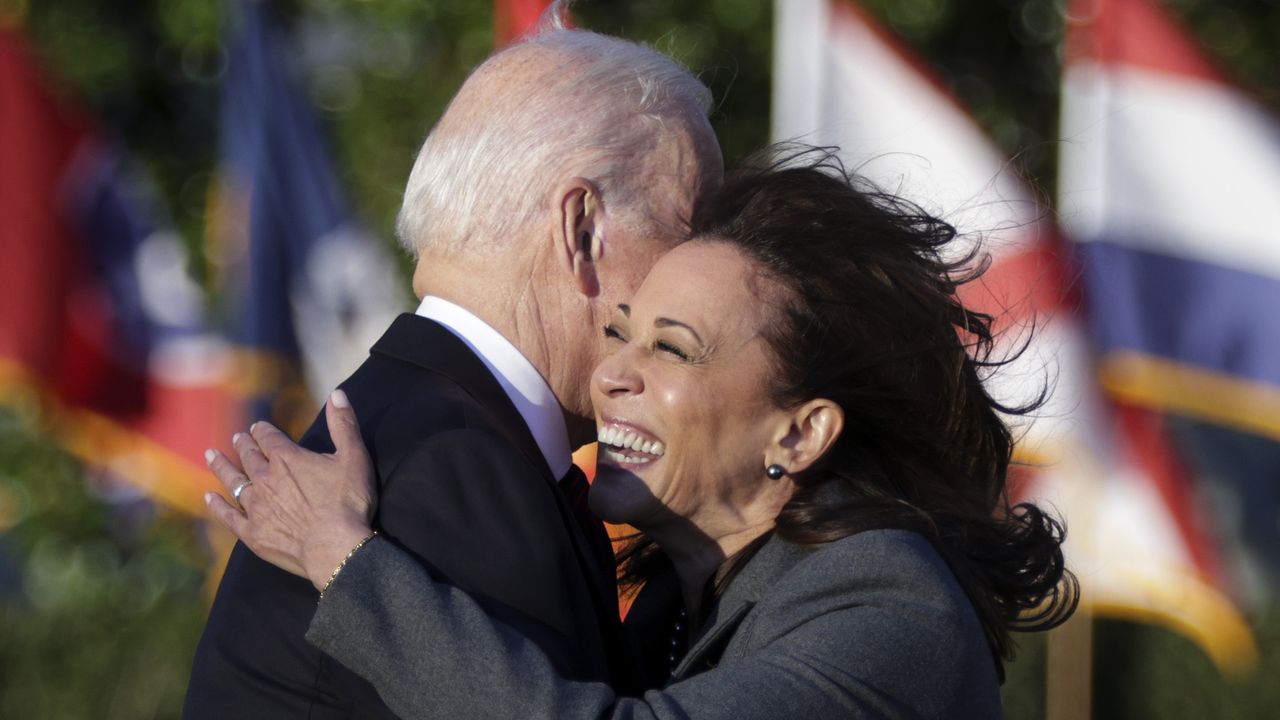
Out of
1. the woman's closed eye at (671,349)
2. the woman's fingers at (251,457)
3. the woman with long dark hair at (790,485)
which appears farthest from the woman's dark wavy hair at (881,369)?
the woman's fingers at (251,457)

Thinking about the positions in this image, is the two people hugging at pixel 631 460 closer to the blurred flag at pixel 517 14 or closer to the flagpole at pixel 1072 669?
the flagpole at pixel 1072 669

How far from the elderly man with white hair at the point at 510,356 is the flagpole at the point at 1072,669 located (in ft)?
13.4

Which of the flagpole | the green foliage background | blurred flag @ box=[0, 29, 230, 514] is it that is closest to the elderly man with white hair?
the flagpole

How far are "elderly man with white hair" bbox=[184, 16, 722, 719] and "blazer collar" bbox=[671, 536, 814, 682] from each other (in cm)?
13

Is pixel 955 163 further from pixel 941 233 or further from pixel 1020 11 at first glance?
pixel 1020 11

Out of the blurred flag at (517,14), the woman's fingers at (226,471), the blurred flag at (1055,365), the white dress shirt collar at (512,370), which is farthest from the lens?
the blurred flag at (517,14)

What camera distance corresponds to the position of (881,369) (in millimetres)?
2848

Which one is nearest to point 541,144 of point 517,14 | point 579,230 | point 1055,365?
point 579,230

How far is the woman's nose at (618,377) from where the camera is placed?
9.11 feet

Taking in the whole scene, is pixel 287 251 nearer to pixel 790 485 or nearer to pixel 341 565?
pixel 790 485

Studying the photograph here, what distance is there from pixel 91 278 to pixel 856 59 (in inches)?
158

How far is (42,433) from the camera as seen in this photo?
439 inches

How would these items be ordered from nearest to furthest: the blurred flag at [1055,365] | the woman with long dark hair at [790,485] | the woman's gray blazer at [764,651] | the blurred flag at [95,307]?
the woman's gray blazer at [764,651], the woman with long dark hair at [790,485], the blurred flag at [1055,365], the blurred flag at [95,307]

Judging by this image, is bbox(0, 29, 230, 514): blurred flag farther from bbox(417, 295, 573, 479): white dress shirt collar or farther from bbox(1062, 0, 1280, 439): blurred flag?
bbox(417, 295, 573, 479): white dress shirt collar
